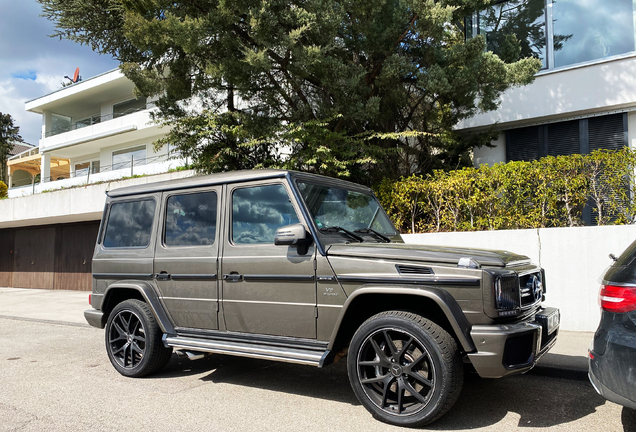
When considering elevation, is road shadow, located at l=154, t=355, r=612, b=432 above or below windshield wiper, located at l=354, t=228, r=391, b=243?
below

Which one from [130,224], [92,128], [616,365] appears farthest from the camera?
[92,128]

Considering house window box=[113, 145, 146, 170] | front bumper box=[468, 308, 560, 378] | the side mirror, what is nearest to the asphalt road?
front bumper box=[468, 308, 560, 378]

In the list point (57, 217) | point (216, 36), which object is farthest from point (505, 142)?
point (57, 217)

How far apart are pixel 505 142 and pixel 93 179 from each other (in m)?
15.1

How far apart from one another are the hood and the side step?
2.89 feet

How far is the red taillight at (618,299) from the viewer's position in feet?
10.2

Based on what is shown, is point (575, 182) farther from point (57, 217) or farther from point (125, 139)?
point (125, 139)

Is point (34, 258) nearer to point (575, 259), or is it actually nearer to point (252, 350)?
point (252, 350)

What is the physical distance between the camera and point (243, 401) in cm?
454

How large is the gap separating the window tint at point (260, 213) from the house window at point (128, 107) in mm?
23365

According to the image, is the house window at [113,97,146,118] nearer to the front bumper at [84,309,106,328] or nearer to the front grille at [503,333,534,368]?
the front bumper at [84,309,106,328]

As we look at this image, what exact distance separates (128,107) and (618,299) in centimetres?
2875

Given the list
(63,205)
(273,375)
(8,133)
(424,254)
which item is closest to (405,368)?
(424,254)

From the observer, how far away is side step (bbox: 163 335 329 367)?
13.4ft
